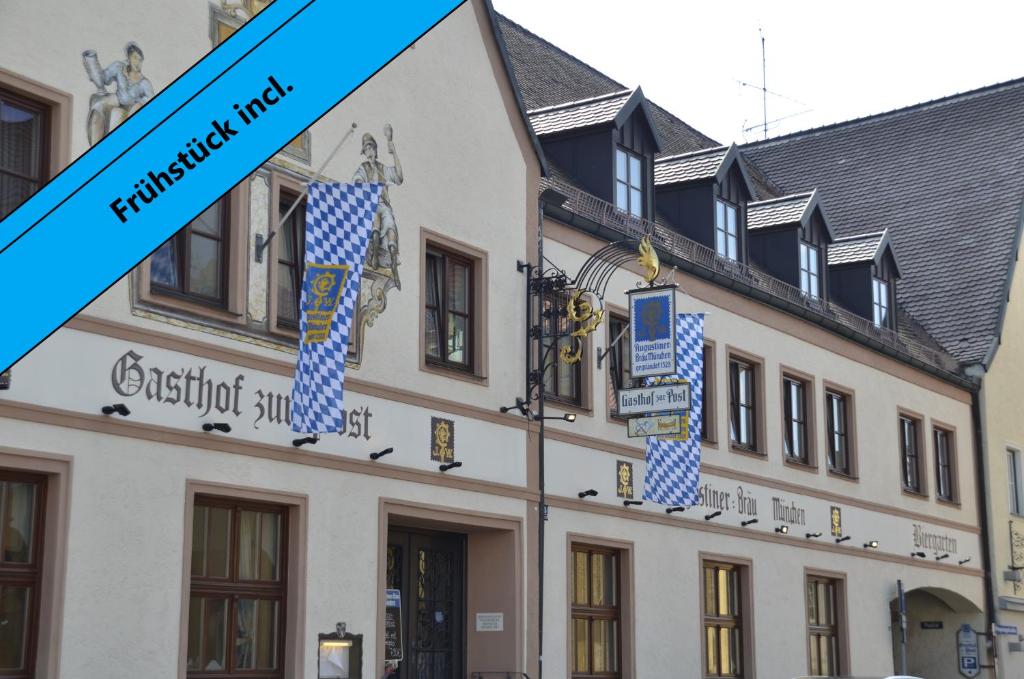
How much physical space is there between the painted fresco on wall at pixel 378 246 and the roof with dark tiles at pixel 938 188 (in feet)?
61.5

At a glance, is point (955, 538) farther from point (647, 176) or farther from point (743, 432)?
point (647, 176)

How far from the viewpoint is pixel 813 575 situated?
23625 mm

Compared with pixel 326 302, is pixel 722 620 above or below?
below

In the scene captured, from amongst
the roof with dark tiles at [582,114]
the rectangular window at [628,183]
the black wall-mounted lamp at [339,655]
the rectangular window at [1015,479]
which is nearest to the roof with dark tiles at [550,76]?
the roof with dark tiles at [582,114]

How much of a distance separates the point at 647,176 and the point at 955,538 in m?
12.2

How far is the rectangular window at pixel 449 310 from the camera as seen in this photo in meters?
15.6

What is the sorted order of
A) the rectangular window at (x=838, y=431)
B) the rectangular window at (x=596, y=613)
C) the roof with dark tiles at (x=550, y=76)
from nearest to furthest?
the rectangular window at (x=596, y=613), the roof with dark tiles at (x=550, y=76), the rectangular window at (x=838, y=431)

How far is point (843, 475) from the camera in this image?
81.8 ft

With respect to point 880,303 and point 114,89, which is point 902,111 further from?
point 114,89

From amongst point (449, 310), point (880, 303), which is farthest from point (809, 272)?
point (449, 310)

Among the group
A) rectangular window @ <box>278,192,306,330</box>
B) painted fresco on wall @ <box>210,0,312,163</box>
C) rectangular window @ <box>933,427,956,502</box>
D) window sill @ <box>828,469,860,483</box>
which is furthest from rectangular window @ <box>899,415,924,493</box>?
painted fresco on wall @ <box>210,0,312,163</box>

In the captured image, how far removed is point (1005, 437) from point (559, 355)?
55.8ft

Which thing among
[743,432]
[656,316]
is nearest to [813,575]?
[743,432]

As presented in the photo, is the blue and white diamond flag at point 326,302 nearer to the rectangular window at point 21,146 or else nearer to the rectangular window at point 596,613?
the rectangular window at point 21,146
